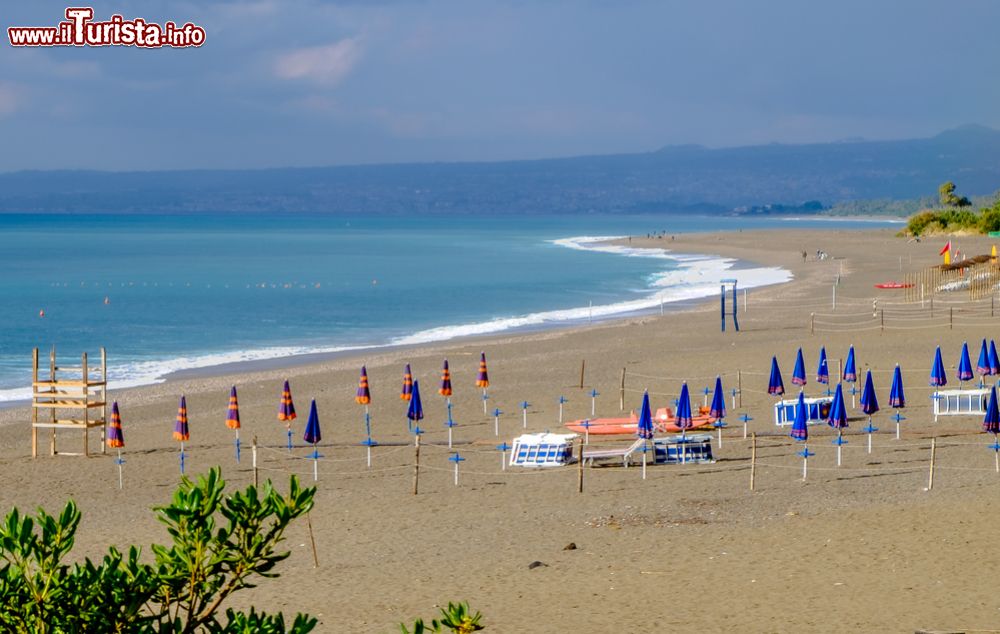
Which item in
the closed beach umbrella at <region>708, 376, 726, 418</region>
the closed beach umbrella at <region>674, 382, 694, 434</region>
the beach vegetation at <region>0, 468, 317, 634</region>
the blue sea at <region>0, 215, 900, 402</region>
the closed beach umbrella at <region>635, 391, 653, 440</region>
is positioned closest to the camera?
the beach vegetation at <region>0, 468, 317, 634</region>

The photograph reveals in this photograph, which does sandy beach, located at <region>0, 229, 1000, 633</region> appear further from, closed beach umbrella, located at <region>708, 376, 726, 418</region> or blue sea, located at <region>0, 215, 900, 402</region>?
blue sea, located at <region>0, 215, 900, 402</region>

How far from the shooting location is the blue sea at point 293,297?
141 ft

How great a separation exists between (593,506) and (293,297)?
47.8 m

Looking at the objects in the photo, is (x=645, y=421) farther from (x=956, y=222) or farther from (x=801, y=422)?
(x=956, y=222)

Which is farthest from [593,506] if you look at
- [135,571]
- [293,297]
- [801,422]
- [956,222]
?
[956,222]

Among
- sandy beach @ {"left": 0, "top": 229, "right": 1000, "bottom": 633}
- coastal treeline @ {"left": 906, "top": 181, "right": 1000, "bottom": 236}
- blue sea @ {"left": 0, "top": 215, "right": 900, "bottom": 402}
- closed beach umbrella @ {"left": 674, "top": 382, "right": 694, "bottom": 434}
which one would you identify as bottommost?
sandy beach @ {"left": 0, "top": 229, "right": 1000, "bottom": 633}

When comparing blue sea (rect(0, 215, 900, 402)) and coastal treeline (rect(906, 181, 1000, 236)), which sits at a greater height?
coastal treeline (rect(906, 181, 1000, 236))

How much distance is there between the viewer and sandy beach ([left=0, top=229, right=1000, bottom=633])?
12695 mm

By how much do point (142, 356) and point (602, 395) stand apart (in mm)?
18853

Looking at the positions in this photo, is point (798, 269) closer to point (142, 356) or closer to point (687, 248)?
point (687, 248)

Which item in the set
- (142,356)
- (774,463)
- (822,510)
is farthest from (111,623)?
(142,356)

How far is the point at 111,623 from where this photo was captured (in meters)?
5.45

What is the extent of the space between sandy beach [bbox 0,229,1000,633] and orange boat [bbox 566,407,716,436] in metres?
0.74

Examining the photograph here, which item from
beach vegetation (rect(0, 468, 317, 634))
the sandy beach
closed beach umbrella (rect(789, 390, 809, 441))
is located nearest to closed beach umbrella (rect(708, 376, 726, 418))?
the sandy beach
